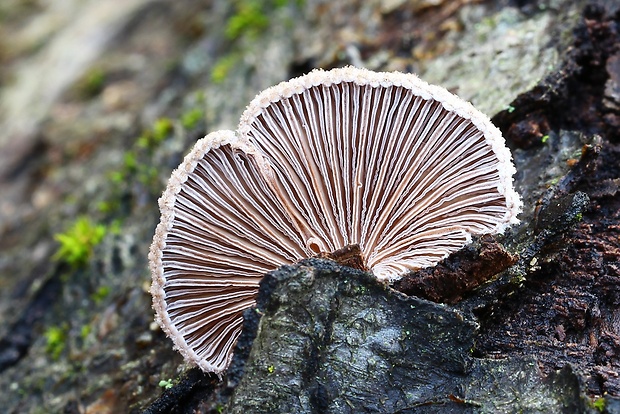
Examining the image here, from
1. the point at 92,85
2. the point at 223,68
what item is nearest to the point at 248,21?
the point at 223,68

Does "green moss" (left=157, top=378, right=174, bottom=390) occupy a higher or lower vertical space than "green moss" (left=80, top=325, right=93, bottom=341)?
lower

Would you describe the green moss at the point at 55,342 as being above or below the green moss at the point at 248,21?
below

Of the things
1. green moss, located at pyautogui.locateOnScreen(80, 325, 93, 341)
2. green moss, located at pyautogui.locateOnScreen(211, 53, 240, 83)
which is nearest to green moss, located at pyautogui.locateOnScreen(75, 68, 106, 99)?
green moss, located at pyautogui.locateOnScreen(211, 53, 240, 83)

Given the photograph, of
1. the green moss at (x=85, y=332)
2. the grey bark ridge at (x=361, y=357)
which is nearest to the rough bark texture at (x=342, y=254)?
the grey bark ridge at (x=361, y=357)

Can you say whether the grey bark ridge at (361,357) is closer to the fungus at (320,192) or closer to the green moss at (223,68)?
the fungus at (320,192)

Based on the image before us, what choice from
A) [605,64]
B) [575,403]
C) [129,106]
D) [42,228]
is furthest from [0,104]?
[575,403]

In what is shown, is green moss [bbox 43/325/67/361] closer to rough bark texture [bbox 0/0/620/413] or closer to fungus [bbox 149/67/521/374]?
rough bark texture [bbox 0/0/620/413]
